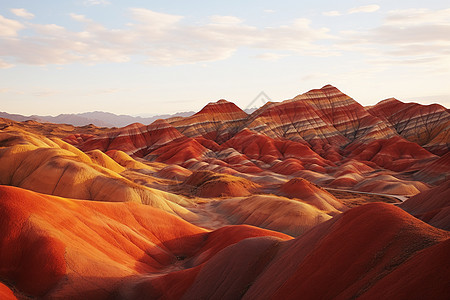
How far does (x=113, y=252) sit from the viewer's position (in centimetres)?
2667

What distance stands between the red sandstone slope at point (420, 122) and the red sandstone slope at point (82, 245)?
11972 centimetres

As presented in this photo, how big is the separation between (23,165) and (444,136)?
437 feet

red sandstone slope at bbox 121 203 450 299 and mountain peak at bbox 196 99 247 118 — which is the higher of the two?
mountain peak at bbox 196 99 247 118

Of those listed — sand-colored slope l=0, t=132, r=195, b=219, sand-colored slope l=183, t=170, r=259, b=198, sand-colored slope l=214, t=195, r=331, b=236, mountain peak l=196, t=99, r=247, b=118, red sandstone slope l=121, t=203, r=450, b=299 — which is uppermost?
mountain peak l=196, t=99, r=247, b=118

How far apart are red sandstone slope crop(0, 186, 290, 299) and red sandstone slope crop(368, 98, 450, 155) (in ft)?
393

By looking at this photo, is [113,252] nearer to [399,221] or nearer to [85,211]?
[85,211]

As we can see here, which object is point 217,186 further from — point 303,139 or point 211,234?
point 303,139

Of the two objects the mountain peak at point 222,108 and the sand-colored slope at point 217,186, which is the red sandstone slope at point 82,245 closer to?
the sand-colored slope at point 217,186

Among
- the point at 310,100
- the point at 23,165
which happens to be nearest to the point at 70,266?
the point at 23,165

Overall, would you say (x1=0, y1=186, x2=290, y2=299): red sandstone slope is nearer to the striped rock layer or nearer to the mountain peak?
the striped rock layer

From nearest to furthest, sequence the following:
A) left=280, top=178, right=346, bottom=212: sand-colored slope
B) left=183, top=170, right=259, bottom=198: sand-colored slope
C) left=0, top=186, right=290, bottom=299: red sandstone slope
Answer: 1. left=0, top=186, right=290, bottom=299: red sandstone slope
2. left=280, top=178, right=346, bottom=212: sand-colored slope
3. left=183, top=170, right=259, bottom=198: sand-colored slope

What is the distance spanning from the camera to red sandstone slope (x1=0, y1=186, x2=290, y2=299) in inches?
829

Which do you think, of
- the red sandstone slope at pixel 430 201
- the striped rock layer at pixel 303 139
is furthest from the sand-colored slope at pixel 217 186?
the red sandstone slope at pixel 430 201

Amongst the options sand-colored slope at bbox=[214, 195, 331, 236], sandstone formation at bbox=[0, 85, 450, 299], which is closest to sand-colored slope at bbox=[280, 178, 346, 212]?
sandstone formation at bbox=[0, 85, 450, 299]
